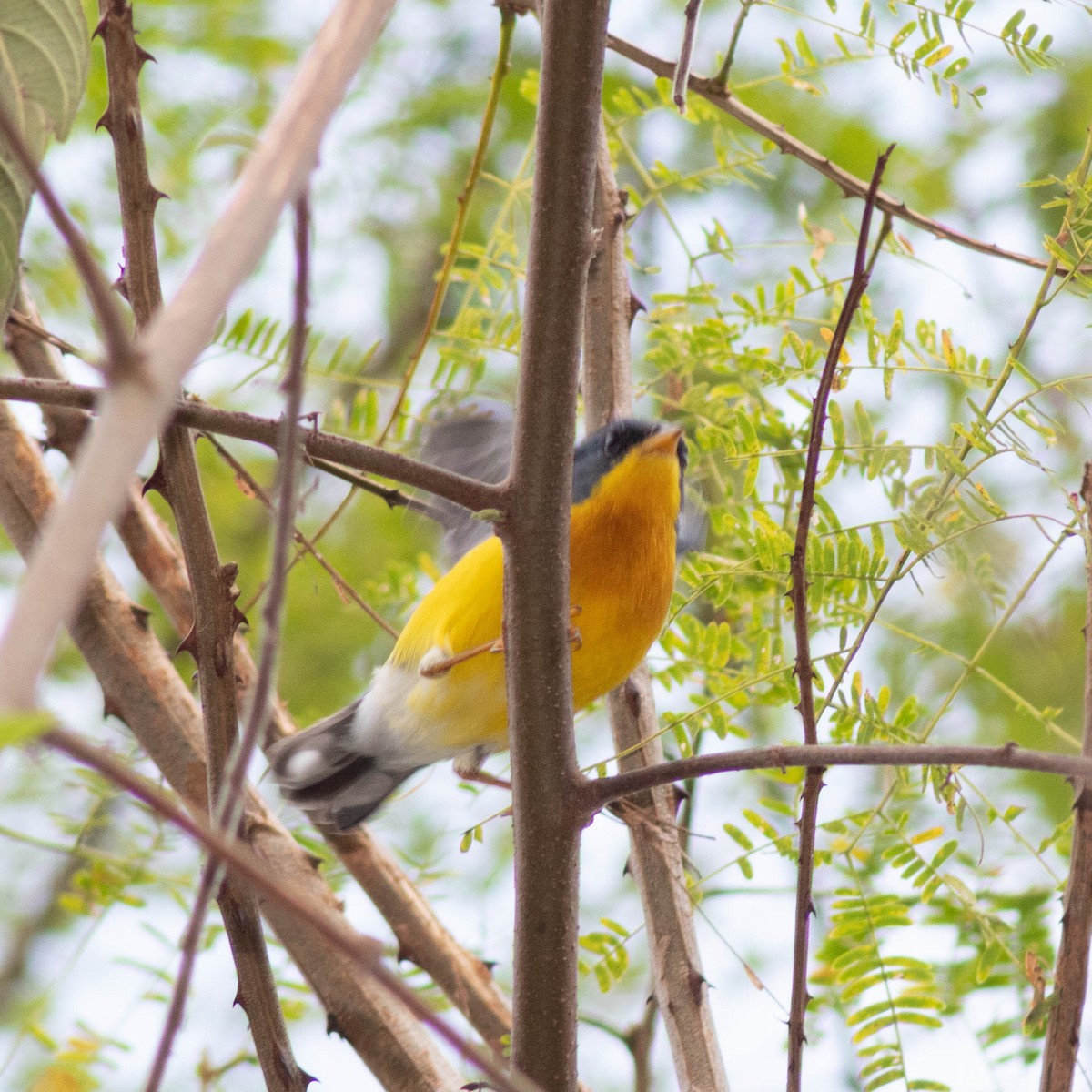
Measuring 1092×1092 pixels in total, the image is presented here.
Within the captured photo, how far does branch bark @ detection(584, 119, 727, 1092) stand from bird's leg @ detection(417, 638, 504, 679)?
0.81ft

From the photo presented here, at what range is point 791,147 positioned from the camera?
2303 mm

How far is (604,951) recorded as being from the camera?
2.28 meters

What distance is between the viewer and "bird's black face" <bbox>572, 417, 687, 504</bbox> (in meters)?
2.55

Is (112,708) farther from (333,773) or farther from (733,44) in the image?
(733,44)

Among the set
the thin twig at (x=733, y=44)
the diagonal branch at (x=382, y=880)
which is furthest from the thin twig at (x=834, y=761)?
the thin twig at (x=733, y=44)

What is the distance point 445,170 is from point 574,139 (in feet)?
14.6

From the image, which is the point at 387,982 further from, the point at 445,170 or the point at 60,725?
the point at 445,170

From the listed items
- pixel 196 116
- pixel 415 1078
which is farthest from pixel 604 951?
pixel 196 116

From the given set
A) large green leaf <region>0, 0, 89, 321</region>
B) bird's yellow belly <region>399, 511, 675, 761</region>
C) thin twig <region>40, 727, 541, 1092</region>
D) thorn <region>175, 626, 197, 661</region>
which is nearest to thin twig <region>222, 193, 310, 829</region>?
thin twig <region>40, 727, 541, 1092</region>

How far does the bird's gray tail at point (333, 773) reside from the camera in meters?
3.04

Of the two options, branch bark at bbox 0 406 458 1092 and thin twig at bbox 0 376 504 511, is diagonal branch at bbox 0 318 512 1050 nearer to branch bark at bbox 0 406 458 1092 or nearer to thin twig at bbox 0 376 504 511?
branch bark at bbox 0 406 458 1092

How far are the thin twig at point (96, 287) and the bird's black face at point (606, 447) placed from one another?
177 centimetres

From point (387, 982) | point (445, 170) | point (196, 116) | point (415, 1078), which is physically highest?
point (445, 170)

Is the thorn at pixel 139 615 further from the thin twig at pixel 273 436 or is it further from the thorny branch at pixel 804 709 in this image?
the thorny branch at pixel 804 709
